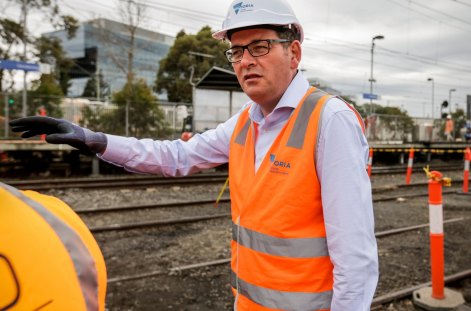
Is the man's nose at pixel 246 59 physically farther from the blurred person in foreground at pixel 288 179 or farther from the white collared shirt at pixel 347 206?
the white collared shirt at pixel 347 206

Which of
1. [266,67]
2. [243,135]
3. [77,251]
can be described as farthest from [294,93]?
[77,251]

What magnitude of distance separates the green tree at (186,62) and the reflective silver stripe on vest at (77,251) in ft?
121

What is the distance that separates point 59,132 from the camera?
2029 millimetres

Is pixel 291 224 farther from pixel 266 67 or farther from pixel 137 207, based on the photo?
pixel 137 207

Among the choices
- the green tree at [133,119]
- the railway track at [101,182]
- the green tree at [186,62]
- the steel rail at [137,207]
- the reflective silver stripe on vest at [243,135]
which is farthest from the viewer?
the green tree at [186,62]

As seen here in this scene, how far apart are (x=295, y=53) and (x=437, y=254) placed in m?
3.41

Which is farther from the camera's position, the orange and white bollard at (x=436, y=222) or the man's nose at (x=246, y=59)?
the orange and white bollard at (x=436, y=222)

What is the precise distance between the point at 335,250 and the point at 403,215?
8008mm

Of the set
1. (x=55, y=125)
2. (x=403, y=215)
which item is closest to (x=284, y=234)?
(x=55, y=125)

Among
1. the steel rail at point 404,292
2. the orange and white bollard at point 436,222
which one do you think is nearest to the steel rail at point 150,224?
the steel rail at point 404,292

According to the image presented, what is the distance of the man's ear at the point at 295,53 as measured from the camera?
6.52ft

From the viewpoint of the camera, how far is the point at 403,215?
29.6 feet

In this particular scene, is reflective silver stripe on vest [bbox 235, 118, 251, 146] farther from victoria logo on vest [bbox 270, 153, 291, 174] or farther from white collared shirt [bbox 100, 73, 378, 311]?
white collared shirt [bbox 100, 73, 378, 311]

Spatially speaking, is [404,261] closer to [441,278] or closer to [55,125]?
[441,278]
